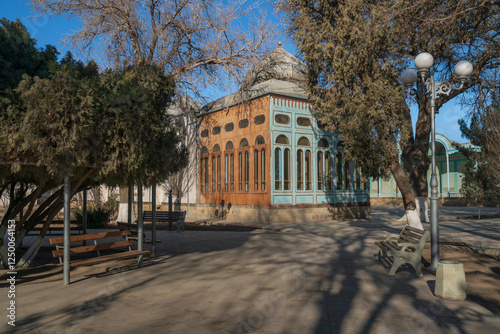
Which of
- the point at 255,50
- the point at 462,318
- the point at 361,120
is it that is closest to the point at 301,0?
the point at 255,50

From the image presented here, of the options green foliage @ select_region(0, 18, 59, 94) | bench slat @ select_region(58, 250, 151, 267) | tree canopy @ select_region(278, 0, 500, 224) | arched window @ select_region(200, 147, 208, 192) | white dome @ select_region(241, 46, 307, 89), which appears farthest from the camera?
arched window @ select_region(200, 147, 208, 192)

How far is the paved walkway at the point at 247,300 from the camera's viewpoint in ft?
16.2

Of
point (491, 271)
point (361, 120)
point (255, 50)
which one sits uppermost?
point (255, 50)

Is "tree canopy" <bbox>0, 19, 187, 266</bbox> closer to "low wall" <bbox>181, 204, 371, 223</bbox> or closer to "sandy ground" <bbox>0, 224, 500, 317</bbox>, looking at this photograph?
"sandy ground" <bbox>0, 224, 500, 317</bbox>

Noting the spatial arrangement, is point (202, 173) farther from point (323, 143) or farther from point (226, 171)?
point (323, 143)

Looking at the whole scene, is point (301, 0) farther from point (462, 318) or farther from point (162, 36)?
point (462, 318)

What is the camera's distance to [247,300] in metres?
6.07

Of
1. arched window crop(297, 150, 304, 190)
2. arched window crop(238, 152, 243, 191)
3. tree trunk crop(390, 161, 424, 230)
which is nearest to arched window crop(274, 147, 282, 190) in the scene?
arched window crop(297, 150, 304, 190)

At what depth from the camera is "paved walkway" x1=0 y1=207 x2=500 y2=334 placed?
16.2 feet

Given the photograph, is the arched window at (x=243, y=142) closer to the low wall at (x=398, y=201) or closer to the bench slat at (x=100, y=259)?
the bench slat at (x=100, y=259)

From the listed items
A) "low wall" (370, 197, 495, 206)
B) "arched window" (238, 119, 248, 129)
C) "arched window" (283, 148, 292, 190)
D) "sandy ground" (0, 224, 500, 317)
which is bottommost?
"sandy ground" (0, 224, 500, 317)

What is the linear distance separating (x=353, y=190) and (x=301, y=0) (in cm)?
1144

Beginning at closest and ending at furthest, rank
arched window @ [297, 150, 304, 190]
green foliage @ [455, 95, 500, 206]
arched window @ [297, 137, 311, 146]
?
1. green foliage @ [455, 95, 500, 206]
2. arched window @ [297, 150, 304, 190]
3. arched window @ [297, 137, 311, 146]

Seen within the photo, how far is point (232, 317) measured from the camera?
207 inches
